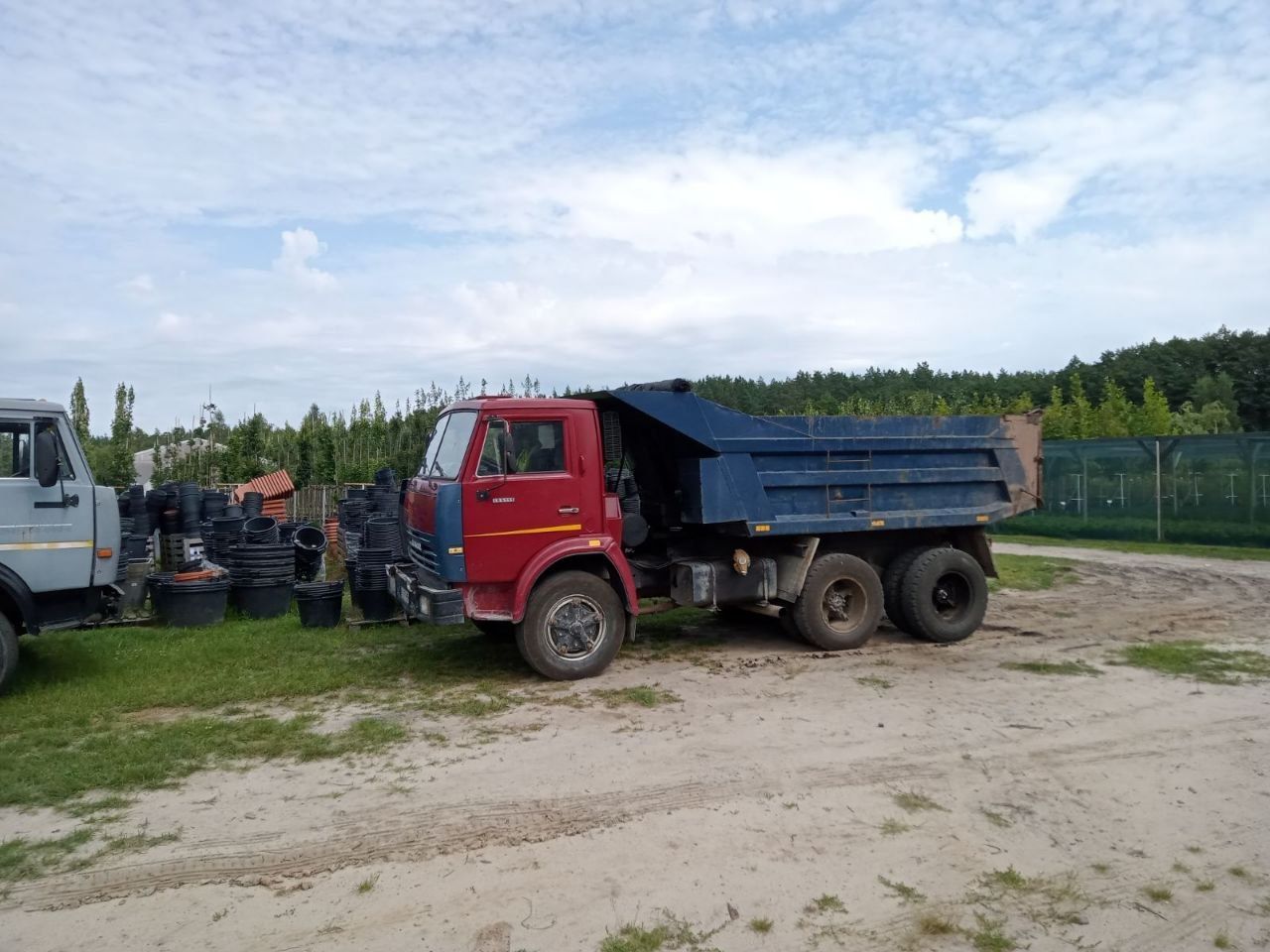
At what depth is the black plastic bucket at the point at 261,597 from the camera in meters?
10.9

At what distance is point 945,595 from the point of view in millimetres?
10055

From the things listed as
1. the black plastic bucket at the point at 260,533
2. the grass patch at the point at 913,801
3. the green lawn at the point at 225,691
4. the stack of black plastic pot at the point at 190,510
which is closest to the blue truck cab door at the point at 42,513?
the green lawn at the point at 225,691

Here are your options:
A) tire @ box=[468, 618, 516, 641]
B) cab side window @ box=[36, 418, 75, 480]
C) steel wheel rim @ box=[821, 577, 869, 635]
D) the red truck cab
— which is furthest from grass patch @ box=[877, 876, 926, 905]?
cab side window @ box=[36, 418, 75, 480]

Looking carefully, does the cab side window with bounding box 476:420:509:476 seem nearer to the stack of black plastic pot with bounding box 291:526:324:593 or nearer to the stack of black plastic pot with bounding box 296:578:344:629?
the stack of black plastic pot with bounding box 296:578:344:629

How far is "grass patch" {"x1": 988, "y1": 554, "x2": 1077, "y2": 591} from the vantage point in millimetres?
13938

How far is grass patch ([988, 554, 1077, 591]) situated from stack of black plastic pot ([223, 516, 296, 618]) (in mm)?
9459

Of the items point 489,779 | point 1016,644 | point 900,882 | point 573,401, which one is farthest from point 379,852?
point 1016,644

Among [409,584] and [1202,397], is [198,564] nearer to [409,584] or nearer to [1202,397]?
[409,584]

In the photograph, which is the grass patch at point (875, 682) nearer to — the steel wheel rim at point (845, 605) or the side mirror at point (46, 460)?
the steel wheel rim at point (845, 605)

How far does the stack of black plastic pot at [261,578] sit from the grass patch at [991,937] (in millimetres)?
9117

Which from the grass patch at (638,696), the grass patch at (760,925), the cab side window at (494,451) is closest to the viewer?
the grass patch at (760,925)

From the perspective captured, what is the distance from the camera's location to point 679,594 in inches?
358

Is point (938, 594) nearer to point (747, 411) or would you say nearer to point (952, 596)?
point (952, 596)

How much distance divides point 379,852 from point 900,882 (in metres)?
2.56
